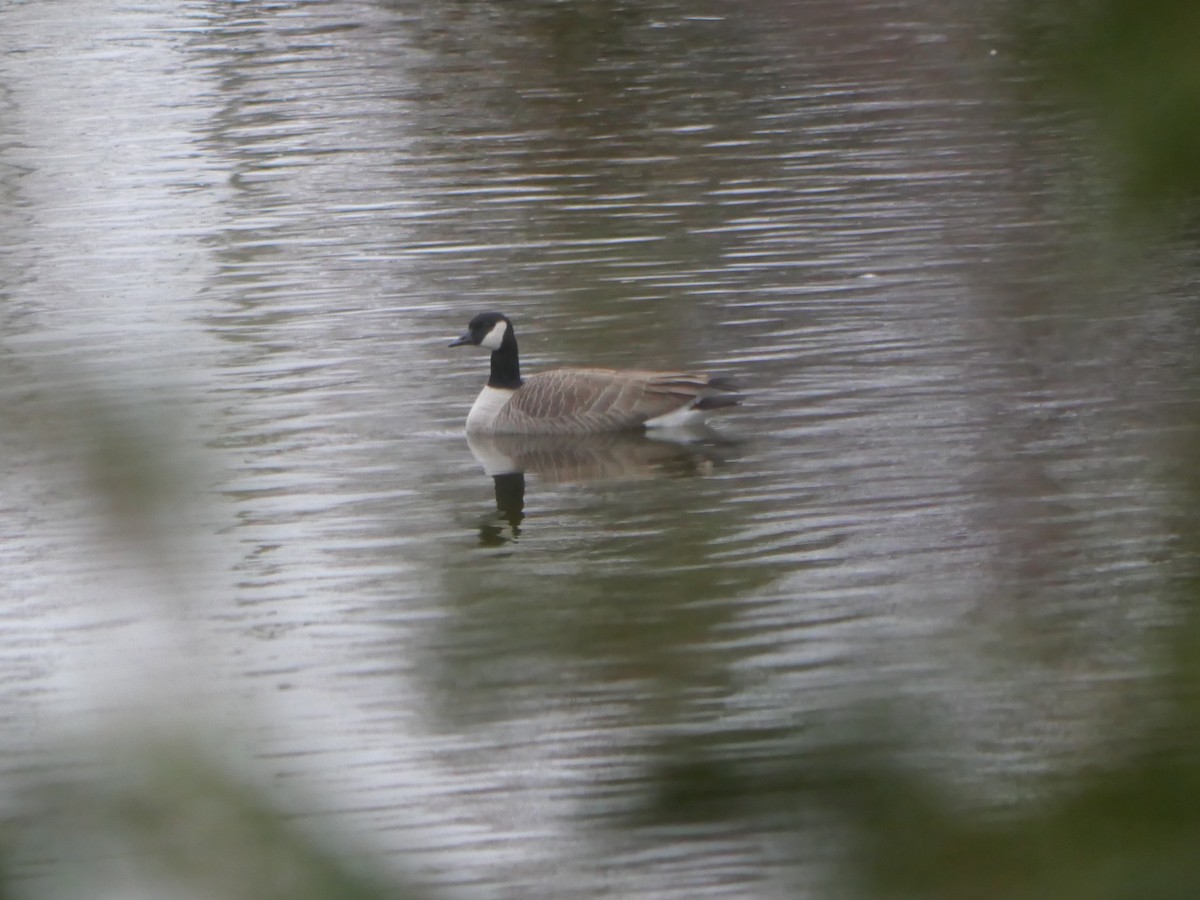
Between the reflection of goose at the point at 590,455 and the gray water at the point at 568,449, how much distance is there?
5 centimetres

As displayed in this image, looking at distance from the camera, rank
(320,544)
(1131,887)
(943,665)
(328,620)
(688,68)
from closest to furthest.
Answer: (1131,887)
(943,665)
(328,620)
(320,544)
(688,68)

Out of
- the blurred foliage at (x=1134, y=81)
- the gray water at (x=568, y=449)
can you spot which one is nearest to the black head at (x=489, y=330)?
the gray water at (x=568, y=449)

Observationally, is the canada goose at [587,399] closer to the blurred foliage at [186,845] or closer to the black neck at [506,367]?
the black neck at [506,367]

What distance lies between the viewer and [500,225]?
16.0 m

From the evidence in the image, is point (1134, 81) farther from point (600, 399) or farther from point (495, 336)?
point (495, 336)

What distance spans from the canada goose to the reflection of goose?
63 millimetres

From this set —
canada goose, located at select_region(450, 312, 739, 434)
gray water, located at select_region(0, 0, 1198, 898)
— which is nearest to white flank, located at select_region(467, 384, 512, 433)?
canada goose, located at select_region(450, 312, 739, 434)

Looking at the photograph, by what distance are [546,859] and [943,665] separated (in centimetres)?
65

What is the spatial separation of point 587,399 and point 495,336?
0.81 m

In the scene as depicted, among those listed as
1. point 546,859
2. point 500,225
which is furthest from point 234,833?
point 500,225

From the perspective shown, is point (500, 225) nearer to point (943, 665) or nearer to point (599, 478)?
point (599, 478)

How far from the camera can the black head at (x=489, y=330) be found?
36.0 ft

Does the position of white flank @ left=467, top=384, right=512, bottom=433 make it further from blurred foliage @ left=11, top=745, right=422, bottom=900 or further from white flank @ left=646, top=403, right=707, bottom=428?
blurred foliage @ left=11, top=745, right=422, bottom=900

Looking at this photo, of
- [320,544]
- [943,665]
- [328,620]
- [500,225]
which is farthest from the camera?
[500,225]
